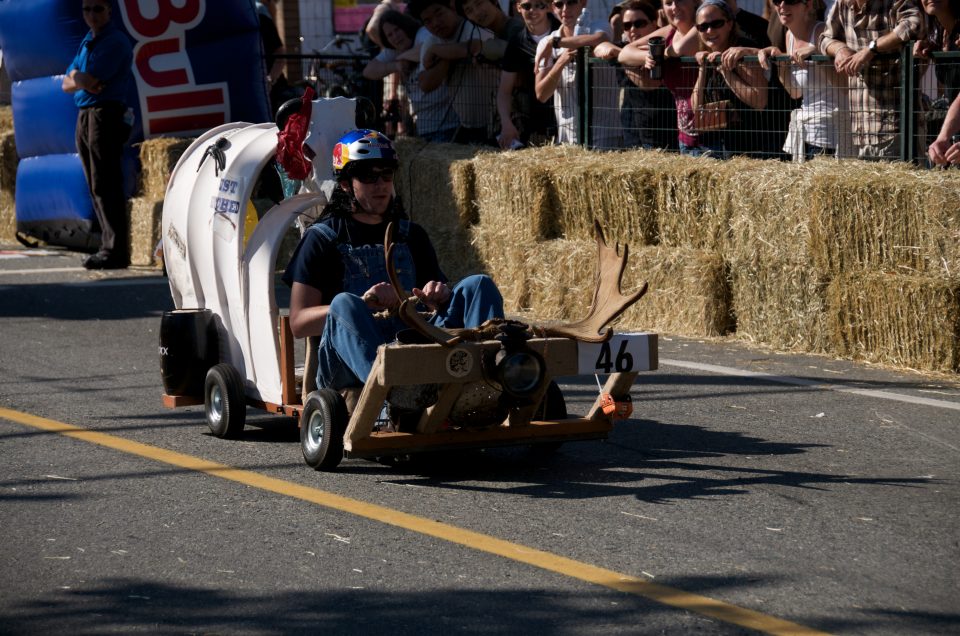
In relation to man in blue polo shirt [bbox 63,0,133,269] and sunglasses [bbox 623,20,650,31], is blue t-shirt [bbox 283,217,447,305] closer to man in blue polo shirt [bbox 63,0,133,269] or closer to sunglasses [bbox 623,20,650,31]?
sunglasses [bbox 623,20,650,31]

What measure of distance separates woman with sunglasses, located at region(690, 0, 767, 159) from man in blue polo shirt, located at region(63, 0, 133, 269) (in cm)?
624

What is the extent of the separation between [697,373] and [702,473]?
Answer: 2.63 meters

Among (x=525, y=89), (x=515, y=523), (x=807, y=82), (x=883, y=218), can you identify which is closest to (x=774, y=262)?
(x=883, y=218)

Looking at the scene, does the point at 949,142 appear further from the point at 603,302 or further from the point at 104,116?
the point at 104,116

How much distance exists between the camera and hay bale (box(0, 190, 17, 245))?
1823cm

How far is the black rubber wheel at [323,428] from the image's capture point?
6.30 m

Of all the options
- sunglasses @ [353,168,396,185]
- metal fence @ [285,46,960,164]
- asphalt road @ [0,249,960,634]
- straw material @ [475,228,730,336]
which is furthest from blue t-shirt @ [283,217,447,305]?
straw material @ [475,228,730,336]

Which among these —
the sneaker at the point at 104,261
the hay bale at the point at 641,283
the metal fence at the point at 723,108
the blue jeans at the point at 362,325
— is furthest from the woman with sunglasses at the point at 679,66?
the sneaker at the point at 104,261

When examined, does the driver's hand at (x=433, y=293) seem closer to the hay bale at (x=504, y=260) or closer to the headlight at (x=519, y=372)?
the headlight at (x=519, y=372)

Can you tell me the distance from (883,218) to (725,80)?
2.08 meters

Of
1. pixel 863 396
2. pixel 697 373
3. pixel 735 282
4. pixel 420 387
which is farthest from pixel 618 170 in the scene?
pixel 420 387

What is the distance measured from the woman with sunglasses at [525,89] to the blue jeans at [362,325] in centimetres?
641

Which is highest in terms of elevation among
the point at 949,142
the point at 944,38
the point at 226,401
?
the point at 944,38

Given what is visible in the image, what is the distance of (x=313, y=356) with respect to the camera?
6918mm
